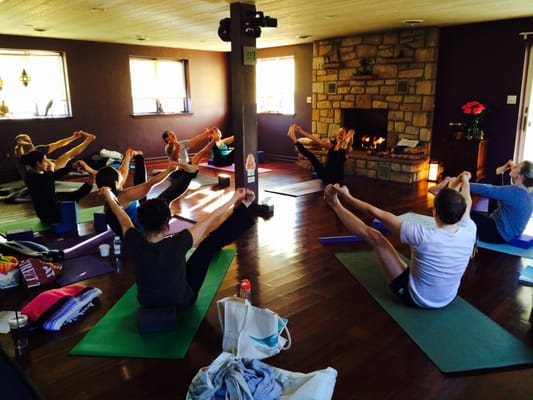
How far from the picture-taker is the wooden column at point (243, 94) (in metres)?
4.93

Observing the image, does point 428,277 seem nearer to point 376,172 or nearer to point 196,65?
point 376,172

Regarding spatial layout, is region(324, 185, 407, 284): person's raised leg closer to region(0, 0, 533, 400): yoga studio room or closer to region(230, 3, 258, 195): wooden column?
region(0, 0, 533, 400): yoga studio room

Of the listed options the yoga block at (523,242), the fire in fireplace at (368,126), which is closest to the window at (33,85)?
the fire in fireplace at (368,126)

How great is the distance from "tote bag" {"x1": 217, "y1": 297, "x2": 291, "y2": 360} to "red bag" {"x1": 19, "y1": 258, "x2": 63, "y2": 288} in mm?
1730

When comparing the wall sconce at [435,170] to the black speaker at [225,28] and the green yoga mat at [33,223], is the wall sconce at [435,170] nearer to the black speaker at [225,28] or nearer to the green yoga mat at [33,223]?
the black speaker at [225,28]

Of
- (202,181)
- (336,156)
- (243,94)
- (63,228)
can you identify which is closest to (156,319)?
(63,228)

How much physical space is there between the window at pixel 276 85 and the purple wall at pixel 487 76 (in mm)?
3287

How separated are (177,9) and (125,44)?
12.7 feet

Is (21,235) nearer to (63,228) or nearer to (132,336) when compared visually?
(63,228)

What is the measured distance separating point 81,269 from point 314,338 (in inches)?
84.5

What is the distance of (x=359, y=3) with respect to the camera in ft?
16.4

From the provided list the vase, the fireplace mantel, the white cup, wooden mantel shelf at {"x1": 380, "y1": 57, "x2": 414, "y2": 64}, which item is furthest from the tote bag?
wooden mantel shelf at {"x1": 380, "y1": 57, "x2": 414, "y2": 64}

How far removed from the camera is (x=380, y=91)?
759cm

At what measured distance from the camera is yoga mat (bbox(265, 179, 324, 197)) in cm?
650
